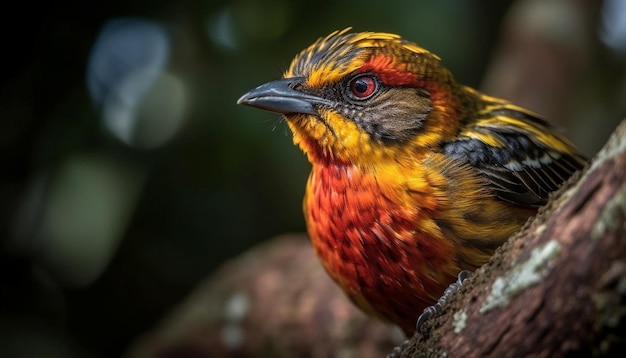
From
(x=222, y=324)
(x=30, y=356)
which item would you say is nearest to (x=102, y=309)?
(x=30, y=356)

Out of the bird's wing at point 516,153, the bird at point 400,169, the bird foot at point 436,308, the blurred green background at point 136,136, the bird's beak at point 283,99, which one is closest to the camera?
the bird foot at point 436,308

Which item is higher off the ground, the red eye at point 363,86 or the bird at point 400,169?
the red eye at point 363,86

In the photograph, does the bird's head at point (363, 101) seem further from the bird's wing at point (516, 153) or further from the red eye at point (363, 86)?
the bird's wing at point (516, 153)

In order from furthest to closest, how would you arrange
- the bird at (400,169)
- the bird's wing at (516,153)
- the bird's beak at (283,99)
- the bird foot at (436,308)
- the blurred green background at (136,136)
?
the blurred green background at (136,136) → the bird's beak at (283,99) → the bird's wing at (516,153) → the bird at (400,169) → the bird foot at (436,308)

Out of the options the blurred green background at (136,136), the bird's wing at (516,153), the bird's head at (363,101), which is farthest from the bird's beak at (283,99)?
the blurred green background at (136,136)

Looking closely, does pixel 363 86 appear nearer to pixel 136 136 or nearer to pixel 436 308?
pixel 436 308

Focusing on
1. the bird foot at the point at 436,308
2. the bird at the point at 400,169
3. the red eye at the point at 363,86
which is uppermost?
the red eye at the point at 363,86

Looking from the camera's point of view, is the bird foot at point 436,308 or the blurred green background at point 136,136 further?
the blurred green background at point 136,136
